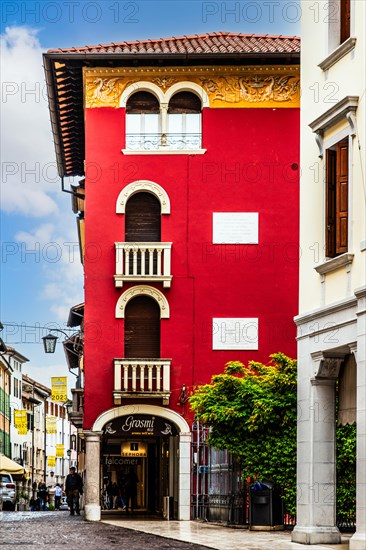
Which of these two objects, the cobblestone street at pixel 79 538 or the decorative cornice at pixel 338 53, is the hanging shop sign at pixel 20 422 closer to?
the cobblestone street at pixel 79 538

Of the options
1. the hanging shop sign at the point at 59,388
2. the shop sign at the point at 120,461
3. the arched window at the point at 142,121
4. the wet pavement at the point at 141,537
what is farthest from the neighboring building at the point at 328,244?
the hanging shop sign at the point at 59,388

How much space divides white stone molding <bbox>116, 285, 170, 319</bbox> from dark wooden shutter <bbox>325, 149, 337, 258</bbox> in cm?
1677

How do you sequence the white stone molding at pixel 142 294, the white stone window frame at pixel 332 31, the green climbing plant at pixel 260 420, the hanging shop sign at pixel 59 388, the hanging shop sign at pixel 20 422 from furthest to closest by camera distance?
1. the hanging shop sign at pixel 20 422
2. the hanging shop sign at pixel 59 388
3. the white stone molding at pixel 142 294
4. the green climbing plant at pixel 260 420
5. the white stone window frame at pixel 332 31

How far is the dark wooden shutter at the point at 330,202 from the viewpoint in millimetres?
21953

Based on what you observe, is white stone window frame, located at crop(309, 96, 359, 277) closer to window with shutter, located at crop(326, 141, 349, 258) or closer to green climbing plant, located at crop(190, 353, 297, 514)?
window with shutter, located at crop(326, 141, 349, 258)

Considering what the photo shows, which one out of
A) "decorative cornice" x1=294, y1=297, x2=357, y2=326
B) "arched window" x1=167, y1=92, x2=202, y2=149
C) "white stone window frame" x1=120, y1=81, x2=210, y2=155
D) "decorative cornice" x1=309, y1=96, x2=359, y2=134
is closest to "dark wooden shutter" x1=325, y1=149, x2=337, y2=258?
"decorative cornice" x1=309, y1=96, x2=359, y2=134

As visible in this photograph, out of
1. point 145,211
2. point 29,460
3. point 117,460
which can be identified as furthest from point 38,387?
point 145,211

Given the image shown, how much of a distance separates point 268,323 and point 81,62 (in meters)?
9.71

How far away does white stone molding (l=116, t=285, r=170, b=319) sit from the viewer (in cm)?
3850

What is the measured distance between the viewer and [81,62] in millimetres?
39094

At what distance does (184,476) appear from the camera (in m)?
37.9

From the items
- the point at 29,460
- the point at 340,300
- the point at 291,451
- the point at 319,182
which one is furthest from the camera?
the point at 29,460

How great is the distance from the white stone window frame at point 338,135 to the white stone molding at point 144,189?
1636 centimetres

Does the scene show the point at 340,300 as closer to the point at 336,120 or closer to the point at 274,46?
the point at 336,120
